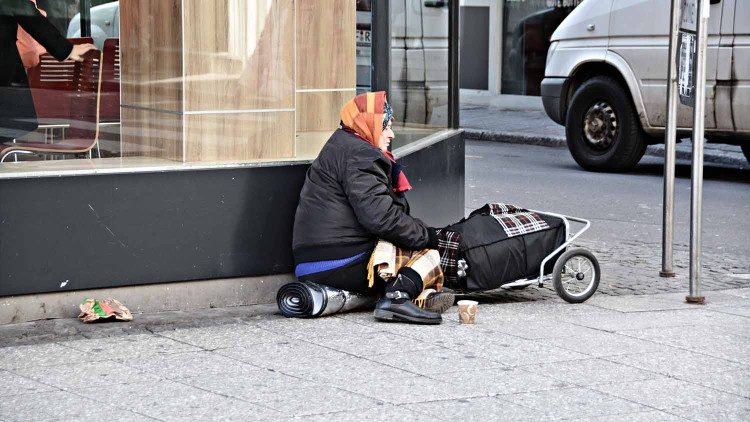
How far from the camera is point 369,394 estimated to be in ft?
16.5

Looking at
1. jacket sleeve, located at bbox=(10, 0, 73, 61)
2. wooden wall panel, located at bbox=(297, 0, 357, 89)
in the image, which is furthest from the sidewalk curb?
jacket sleeve, located at bbox=(10, 0, 73, 61)

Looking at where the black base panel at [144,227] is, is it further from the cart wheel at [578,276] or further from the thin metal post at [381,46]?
the cart wheel at [578,276]

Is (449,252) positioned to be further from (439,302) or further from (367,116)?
(367,116)

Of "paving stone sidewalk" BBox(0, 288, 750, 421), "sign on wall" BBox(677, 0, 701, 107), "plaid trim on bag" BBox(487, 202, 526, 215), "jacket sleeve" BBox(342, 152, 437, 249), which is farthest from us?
"sign on wall" BBox(677, 0, 701, 107)

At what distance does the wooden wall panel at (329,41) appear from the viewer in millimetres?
7621

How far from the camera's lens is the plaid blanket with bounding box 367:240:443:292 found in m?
6.44

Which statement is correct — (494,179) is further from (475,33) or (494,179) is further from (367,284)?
(475,33)

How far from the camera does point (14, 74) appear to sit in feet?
21.2

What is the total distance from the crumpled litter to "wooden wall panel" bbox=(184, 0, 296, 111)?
1.11 m

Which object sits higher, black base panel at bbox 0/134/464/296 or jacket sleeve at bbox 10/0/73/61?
jacket sleeve at bbox 10/0/73/61

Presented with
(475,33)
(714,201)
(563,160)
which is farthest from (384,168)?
(475,33)

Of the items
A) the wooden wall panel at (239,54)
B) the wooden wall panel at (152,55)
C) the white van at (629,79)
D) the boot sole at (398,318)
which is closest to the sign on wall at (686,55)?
the boot sole at (398,318)

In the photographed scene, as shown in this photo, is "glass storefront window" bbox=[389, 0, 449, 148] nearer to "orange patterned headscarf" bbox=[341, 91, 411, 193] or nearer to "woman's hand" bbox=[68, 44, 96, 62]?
"orange patterned headscarf" bbox=[341, 91, 411, 193]

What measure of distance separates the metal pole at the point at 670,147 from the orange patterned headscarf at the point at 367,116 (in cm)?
197
